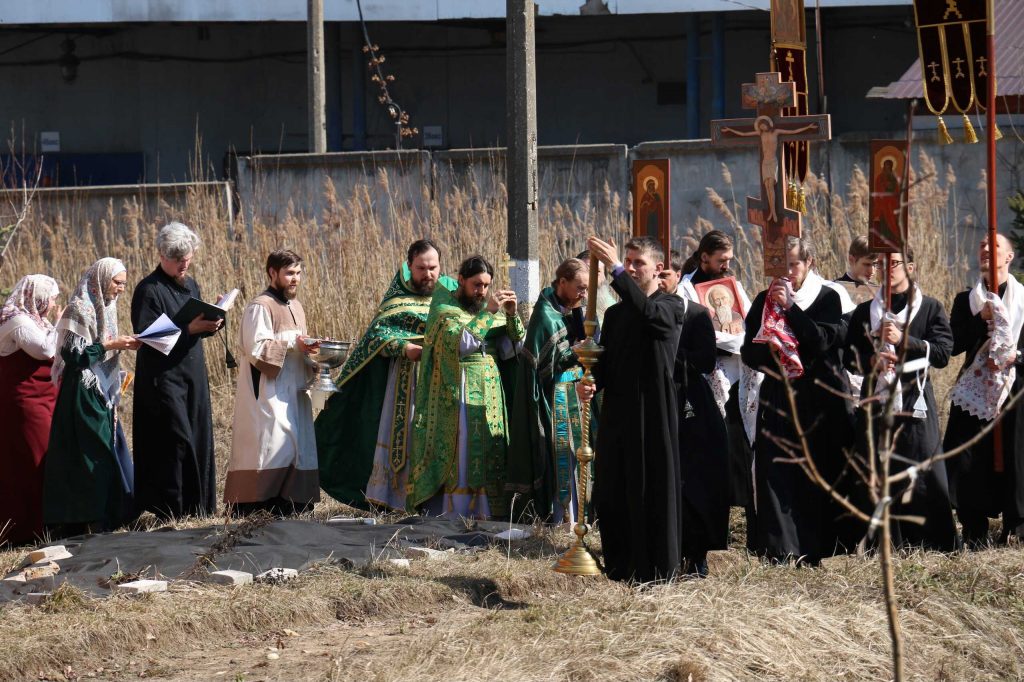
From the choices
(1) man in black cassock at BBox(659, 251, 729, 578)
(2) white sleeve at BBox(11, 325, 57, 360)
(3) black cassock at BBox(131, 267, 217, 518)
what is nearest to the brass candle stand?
(1) man in black cassock at BBox(659, 251, 729, 578)

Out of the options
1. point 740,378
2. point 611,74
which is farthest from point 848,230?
point 611,74

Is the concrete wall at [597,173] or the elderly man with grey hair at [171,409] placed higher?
the concrete wall at [597,173]

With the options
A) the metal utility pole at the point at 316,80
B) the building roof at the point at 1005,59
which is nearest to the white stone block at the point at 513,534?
the building roof at the point at 1005,59

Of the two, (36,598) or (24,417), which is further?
(24,417)

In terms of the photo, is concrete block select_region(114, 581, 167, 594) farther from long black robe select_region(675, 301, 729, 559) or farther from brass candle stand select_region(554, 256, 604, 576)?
long black robe select_region(675, 301, 729, 559)

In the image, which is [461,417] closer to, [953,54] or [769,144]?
[769,144]

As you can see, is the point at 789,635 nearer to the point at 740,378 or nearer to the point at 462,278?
the point at 740,378

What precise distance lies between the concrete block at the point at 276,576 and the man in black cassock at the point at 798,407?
2.23 metres

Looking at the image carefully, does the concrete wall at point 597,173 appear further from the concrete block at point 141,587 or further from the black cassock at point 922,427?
the concrete block at point 141,587

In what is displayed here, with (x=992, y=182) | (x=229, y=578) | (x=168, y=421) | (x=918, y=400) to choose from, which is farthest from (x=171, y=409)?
(x=992, y=182)

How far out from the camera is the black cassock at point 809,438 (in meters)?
6.91

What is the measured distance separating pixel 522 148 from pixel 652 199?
2.00m

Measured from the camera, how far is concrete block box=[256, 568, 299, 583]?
6.66 meters

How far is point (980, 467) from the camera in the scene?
299 inches
